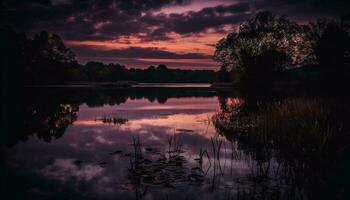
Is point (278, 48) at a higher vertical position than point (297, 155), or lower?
higher

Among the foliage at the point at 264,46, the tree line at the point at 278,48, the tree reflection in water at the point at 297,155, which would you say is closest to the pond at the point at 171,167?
the tree reflection in water at the point at 297,155

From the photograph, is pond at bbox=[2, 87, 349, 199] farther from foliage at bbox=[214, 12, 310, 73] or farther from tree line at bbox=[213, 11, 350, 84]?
foliage at bbox=[214, 12, 310, 73]

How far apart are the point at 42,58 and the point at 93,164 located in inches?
3518

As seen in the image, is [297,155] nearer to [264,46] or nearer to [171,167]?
[171,167]

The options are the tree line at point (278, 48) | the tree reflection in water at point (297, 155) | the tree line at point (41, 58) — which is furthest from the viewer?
the tree line at point (41, 58)

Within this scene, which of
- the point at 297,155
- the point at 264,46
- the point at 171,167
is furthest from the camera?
the point at 264,46

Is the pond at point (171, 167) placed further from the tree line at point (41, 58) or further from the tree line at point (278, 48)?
the tree line at point (41, 58)

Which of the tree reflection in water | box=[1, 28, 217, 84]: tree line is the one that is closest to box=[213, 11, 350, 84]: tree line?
the tree reflection in water

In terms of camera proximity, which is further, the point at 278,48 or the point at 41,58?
the point at 41,58

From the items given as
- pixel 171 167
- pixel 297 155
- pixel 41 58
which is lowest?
pixel 171 167

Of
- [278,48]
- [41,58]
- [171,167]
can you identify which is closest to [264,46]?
[278,48]

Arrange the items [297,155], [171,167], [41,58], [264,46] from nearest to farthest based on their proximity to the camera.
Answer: [171,167] → [297,155] → [264,46] → [41,58]

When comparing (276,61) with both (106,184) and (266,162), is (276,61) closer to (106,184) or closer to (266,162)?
(266,162)

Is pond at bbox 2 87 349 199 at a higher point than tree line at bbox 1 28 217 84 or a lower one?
lower
